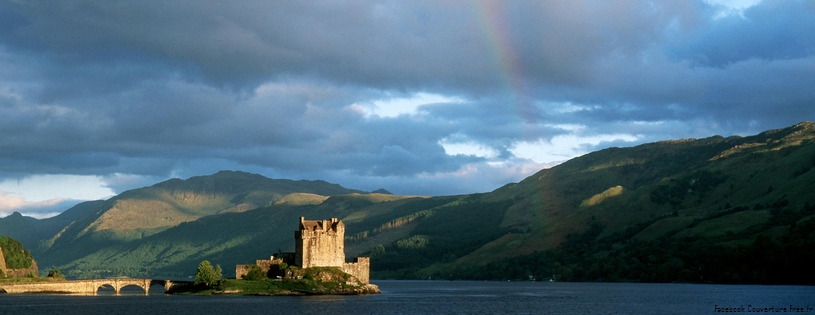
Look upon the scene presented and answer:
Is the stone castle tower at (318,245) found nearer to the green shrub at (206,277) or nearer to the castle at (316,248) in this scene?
the castle at (316,248)

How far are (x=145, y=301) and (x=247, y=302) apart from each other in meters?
24.8

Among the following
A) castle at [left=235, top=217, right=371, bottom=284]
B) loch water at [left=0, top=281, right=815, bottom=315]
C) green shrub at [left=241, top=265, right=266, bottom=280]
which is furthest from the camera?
green shrub at [left=241, top=265, right=266, bottom=280]

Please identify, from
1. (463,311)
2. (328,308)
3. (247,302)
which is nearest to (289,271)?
(247,302)

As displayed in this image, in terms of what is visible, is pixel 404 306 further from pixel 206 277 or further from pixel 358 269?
pixel 206 277

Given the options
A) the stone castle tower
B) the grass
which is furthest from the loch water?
the stone castle tower

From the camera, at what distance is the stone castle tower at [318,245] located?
18550 centimetres

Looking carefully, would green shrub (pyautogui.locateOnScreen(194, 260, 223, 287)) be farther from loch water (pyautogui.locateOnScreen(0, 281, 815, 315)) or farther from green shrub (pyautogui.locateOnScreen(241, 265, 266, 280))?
green shrub (pyautogui.locateOnScreen(241, 265, 266, 280))

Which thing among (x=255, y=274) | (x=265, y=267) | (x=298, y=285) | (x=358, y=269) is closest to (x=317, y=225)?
(x=298, y=285)

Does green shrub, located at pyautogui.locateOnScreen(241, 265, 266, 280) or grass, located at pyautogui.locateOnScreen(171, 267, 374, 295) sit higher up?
green shrub, located at pyautogui.locateOnScreen(241, 265, 266, 280)

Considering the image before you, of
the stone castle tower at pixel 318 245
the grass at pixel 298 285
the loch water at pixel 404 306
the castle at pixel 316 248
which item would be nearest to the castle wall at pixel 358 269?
the castle at pixel 316 248

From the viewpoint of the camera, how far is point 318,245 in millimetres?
185750

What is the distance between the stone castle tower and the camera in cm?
18550

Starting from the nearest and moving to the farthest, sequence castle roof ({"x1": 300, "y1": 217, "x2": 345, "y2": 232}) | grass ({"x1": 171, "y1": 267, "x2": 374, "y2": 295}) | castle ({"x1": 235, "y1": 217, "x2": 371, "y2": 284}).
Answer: grass ({"x1": 171, "y1": 267, "x2": 374, "y2": 295}), castle ({"x1": 235, "y1": 217, "x2": 371, "y2": 284}), castle roof ({"x1": 300, "y1": 217, "x2": 345, "y2": 232})

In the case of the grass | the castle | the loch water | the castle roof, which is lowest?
the loch water
